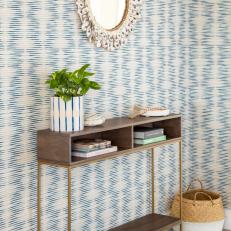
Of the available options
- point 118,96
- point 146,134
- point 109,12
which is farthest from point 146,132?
point 109,12

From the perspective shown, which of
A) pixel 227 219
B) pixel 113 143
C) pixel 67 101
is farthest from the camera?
pixel 227 219

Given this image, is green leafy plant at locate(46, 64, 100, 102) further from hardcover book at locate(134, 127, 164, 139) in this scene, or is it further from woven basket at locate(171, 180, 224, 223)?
woven basket at locate(171, 180, 224, 223)

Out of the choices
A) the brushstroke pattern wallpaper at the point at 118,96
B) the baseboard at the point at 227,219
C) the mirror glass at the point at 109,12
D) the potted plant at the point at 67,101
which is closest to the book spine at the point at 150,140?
the brushstroke pattern wallpaper at the point at 118,96

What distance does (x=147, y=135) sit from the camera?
10.2 feet

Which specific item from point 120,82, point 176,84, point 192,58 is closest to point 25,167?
point 120,82

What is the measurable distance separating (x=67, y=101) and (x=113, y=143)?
0.54 m

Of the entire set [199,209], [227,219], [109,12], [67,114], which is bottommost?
[227,219]

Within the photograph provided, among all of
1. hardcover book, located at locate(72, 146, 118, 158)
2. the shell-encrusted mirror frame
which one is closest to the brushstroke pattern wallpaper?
the shell-encrusted mirror frame

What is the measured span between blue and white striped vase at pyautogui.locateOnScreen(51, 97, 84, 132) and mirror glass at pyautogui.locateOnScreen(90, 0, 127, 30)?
0.66 m

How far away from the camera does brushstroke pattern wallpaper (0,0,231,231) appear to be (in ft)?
8.59

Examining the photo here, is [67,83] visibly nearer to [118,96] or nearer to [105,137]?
[105,137]

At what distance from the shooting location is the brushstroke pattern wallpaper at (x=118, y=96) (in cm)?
262

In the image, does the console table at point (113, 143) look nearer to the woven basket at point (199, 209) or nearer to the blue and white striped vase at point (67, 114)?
the blue and white striped vase at point (67, 114)

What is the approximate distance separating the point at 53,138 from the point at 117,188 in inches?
34.2
